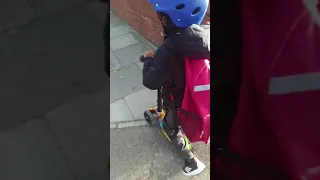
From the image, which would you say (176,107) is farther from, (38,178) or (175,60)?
(38,178)

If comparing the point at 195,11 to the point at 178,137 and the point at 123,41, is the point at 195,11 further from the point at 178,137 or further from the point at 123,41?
the point at 123,41

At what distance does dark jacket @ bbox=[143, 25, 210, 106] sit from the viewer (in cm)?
220

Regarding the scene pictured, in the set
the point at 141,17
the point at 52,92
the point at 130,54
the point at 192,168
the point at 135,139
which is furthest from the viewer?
the point at 141,17

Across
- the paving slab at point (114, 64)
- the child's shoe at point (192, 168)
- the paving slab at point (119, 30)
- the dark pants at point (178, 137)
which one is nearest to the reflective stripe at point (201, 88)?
the dark pants at point (178, 137)

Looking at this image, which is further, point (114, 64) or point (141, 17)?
point (141, 17)

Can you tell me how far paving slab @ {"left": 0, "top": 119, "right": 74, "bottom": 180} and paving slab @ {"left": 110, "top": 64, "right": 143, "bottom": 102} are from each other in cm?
230

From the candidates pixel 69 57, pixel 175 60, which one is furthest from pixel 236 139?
pixel 175 60

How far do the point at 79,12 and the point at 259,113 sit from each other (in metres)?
0.58

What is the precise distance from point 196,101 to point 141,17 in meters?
2.30

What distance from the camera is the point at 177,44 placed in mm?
2252

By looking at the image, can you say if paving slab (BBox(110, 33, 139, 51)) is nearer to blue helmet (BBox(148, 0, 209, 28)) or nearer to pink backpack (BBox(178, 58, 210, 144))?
pink backpack (BBox(178, 58, 210, 144))

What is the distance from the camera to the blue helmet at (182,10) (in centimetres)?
219

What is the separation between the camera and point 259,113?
1158mm

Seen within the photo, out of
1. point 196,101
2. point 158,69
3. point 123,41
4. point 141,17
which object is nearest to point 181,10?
point 158,69
